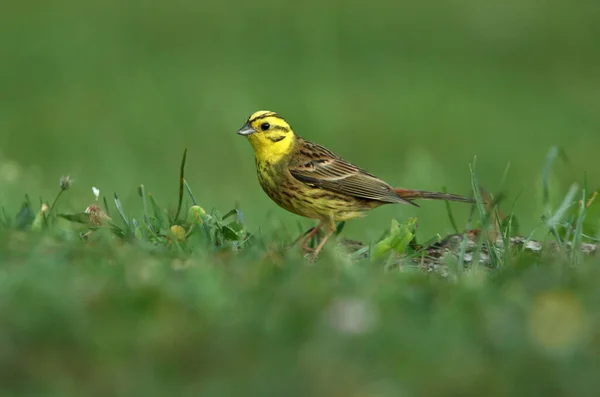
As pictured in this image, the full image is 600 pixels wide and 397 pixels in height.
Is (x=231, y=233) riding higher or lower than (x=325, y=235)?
higher

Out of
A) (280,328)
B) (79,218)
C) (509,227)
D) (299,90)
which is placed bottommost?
(299,90)

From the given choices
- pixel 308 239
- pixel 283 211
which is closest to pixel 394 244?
pixel 308 239

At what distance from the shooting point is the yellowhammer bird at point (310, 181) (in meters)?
7.40

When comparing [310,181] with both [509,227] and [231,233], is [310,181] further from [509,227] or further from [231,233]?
[231,233]

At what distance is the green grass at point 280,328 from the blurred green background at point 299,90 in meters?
4.89

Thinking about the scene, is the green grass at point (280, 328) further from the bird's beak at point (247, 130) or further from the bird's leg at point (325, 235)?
the bird's beak at point (247, 130)

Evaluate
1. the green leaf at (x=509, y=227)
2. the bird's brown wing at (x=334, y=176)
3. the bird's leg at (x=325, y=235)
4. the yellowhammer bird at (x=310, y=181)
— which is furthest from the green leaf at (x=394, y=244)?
the bird's brown wing at (x=334, y=176)

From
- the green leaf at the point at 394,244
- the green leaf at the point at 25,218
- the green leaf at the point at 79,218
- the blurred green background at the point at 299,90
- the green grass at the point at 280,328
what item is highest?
the green grass at the point at 280,328

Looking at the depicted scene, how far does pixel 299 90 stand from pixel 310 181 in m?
8.99

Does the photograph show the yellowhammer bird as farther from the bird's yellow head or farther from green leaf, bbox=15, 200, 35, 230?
green leaf, bbox=15, 200, 35, 230

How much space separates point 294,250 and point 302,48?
13159 mm

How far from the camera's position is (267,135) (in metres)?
7.70

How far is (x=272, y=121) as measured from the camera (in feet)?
25.3

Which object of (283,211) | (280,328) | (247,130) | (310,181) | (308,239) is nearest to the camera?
(280,328)
